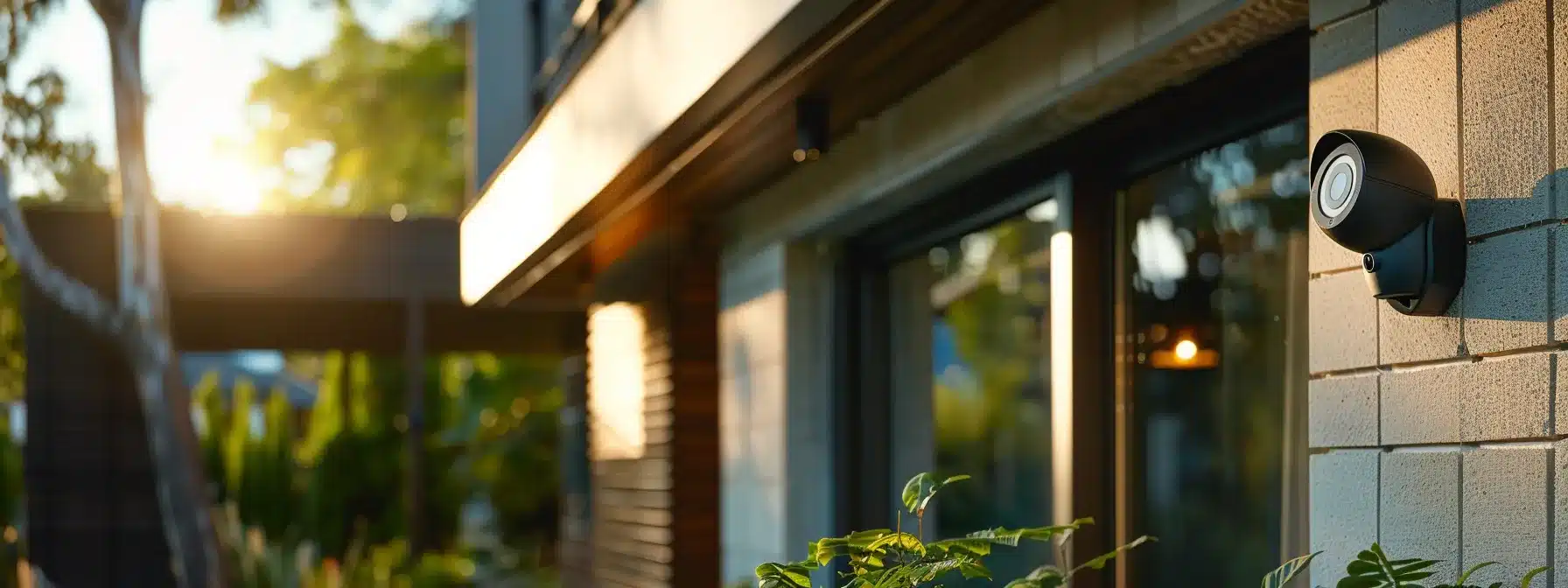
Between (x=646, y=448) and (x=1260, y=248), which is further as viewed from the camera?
(x=646, y=448)

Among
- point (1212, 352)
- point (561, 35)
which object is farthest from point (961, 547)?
point (561, 35)

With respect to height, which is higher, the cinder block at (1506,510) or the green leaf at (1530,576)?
the cinder block at (1506,510)

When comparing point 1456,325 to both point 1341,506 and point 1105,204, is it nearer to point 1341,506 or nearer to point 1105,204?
point 1341,506

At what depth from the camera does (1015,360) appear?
4078mm

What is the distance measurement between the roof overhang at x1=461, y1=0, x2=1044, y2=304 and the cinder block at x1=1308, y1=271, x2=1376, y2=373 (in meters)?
0.83

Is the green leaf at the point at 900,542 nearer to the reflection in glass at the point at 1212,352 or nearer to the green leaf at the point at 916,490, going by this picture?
the green leaf at the point at 916,490

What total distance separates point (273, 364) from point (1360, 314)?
27.4 m

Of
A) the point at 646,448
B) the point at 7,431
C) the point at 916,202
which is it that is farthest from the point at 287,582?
the point at 916,202

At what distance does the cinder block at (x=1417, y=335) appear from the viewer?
220 centimetres

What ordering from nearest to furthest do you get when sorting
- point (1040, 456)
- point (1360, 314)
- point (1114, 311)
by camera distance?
point (1360, 314) < point (1114, 311) < point (1040, 456)

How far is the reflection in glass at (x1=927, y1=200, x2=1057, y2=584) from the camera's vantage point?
397cm

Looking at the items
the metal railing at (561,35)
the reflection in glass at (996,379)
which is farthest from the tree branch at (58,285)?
the reflection in glass at (996,379)

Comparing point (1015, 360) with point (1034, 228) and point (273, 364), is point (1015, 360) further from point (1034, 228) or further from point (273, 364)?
point (273, 364)

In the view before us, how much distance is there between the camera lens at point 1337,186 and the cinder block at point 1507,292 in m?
0.18
